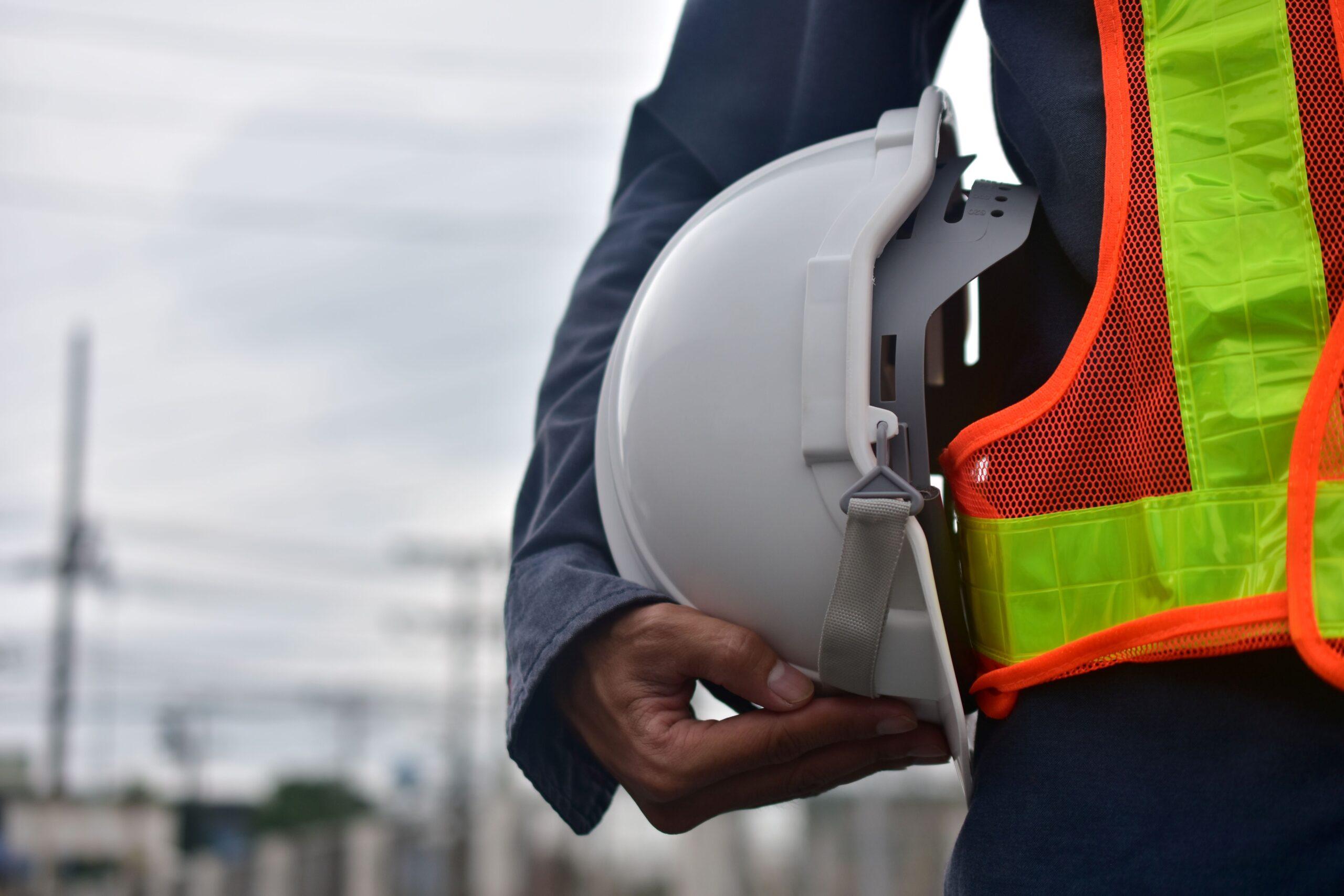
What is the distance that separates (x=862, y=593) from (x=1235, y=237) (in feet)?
1.10

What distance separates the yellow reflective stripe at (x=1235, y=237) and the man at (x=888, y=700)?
16 millimetres

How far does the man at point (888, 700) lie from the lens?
2.20 ft

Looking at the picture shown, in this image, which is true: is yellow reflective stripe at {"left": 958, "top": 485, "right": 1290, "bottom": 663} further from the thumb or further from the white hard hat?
the thumb

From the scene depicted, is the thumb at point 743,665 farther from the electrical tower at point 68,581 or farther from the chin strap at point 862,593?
the electrical tower at point 68,581

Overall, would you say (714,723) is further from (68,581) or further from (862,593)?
(68,581)

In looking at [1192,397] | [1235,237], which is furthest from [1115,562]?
[1235,237]

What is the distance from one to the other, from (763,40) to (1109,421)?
0.67 m

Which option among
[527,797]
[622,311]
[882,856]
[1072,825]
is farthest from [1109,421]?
[527,797]

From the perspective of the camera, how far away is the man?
0.67 meters

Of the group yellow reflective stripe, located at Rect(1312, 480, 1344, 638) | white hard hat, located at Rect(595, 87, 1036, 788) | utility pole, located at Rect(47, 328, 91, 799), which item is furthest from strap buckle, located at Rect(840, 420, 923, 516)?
utility pole, located at Rect(47, 328, 91, 799)

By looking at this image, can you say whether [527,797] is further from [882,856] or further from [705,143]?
[705,143]

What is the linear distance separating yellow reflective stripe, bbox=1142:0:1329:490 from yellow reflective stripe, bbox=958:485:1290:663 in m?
0.02

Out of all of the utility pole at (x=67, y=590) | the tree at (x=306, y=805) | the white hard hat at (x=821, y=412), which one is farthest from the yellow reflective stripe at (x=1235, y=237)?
the tree at (x=306, y=805)

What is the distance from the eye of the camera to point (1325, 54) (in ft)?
2.29
